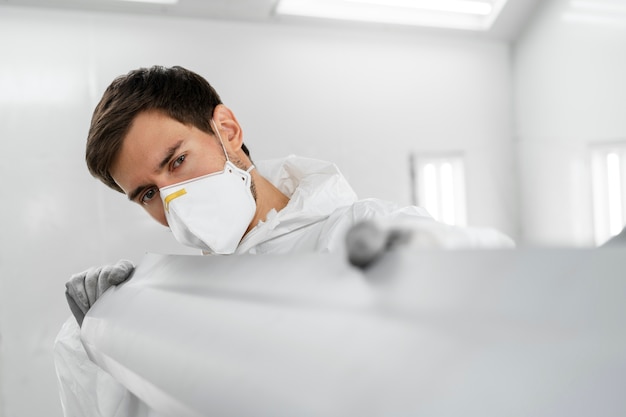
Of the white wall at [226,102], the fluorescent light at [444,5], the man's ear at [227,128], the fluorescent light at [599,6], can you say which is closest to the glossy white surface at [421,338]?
the man's ear at [227,128]

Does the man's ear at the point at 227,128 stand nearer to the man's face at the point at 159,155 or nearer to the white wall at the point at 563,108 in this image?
the man's face at the point at 159,155

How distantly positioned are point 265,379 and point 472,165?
Result: 2518mm

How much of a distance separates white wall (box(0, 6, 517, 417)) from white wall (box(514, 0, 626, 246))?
0.10m

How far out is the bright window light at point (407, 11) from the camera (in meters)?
2.19

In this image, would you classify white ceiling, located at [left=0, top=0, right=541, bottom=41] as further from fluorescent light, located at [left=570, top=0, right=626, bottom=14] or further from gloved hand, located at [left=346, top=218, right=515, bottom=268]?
gloved hand, located at [left=346, top=218, right=515, bottom=268]

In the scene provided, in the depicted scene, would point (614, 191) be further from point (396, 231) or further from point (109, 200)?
point (396, 231)

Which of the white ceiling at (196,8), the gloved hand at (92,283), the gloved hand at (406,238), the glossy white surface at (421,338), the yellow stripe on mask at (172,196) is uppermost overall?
the white ceiling at (196,8)

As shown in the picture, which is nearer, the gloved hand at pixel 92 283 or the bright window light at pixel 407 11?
the gloved hand at pixel 92 283

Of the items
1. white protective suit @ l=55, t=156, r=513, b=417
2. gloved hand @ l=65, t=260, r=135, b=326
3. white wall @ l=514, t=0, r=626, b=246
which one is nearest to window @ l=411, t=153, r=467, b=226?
white wall @ l=514, t=0, r=626, b=246

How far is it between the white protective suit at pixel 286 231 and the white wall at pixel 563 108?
5.30ft

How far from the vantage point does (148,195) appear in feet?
3.17

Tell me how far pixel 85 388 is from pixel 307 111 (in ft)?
5.56

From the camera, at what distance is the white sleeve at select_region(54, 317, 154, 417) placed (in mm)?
660

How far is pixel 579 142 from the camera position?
255 cm
